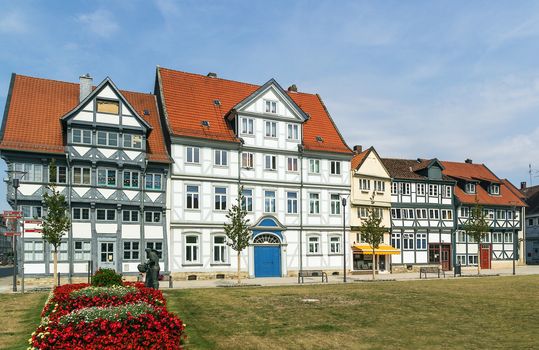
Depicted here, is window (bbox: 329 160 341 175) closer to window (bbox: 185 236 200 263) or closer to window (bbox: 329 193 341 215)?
window (bbox: 329 193 341 215)

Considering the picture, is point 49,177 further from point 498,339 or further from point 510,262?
point 510,262

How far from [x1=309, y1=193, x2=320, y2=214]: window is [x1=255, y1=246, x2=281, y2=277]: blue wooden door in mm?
5016

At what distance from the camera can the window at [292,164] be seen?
46562 millimetres

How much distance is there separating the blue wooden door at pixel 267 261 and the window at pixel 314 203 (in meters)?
5.02

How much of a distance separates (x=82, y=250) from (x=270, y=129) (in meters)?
19.0

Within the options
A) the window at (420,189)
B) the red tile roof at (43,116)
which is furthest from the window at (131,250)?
the window at (420,189)

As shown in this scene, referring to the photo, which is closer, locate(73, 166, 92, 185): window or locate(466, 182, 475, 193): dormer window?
locate(73, 166, 92, 185): window

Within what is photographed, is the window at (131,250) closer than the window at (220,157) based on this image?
Yes

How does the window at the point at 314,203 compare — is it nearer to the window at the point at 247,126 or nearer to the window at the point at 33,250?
the window at the point at 247,126

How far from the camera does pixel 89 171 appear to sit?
126 feet

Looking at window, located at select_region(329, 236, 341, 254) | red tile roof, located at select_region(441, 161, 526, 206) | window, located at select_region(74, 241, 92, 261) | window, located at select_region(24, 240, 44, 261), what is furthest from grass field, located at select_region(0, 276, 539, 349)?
red tile roof, located at select_region(441, 161, 526, 206)

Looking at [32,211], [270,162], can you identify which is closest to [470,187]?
[270,162]

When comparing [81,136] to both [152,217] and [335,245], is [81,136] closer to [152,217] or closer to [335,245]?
[152,217]

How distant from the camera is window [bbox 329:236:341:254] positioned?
48094 millimetres
